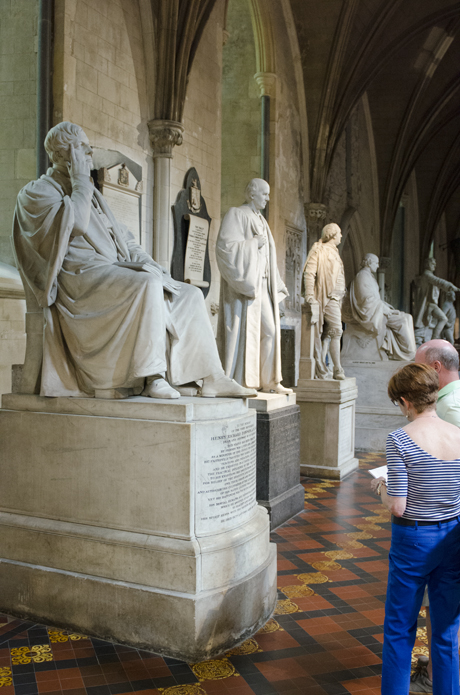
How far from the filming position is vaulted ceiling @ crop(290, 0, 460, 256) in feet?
37.8

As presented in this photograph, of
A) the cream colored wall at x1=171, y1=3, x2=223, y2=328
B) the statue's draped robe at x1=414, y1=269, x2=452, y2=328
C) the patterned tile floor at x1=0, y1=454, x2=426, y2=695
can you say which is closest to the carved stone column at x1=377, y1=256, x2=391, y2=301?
the statue's draped robe at x1=414, y1=269, x2=452, y2=328

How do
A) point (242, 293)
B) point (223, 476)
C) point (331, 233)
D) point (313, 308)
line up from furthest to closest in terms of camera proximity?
point (331, 233) < point (313, 308) < point (242, 293) < point (223, 476)

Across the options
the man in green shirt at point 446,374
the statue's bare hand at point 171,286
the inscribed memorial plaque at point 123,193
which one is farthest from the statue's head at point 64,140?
the inscribed memorial plaque at point 123,193

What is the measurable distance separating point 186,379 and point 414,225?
18254 mm

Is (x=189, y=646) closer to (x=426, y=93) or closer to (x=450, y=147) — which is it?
(x=426, y=93)

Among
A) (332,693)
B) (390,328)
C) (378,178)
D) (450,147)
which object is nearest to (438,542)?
(332,693)

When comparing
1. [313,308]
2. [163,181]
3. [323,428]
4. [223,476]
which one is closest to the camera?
[223,476]

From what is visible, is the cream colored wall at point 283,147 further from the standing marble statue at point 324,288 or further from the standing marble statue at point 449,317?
the standing marble statue at point 449,317

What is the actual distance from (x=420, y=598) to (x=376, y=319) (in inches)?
272

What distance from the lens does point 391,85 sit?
1531cm

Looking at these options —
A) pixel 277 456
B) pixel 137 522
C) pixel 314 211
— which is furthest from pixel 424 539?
pixel 314 211

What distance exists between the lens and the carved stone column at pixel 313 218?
482 inches

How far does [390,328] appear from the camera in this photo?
352 inches

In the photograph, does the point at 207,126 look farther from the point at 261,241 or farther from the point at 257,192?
the point at 261,241
